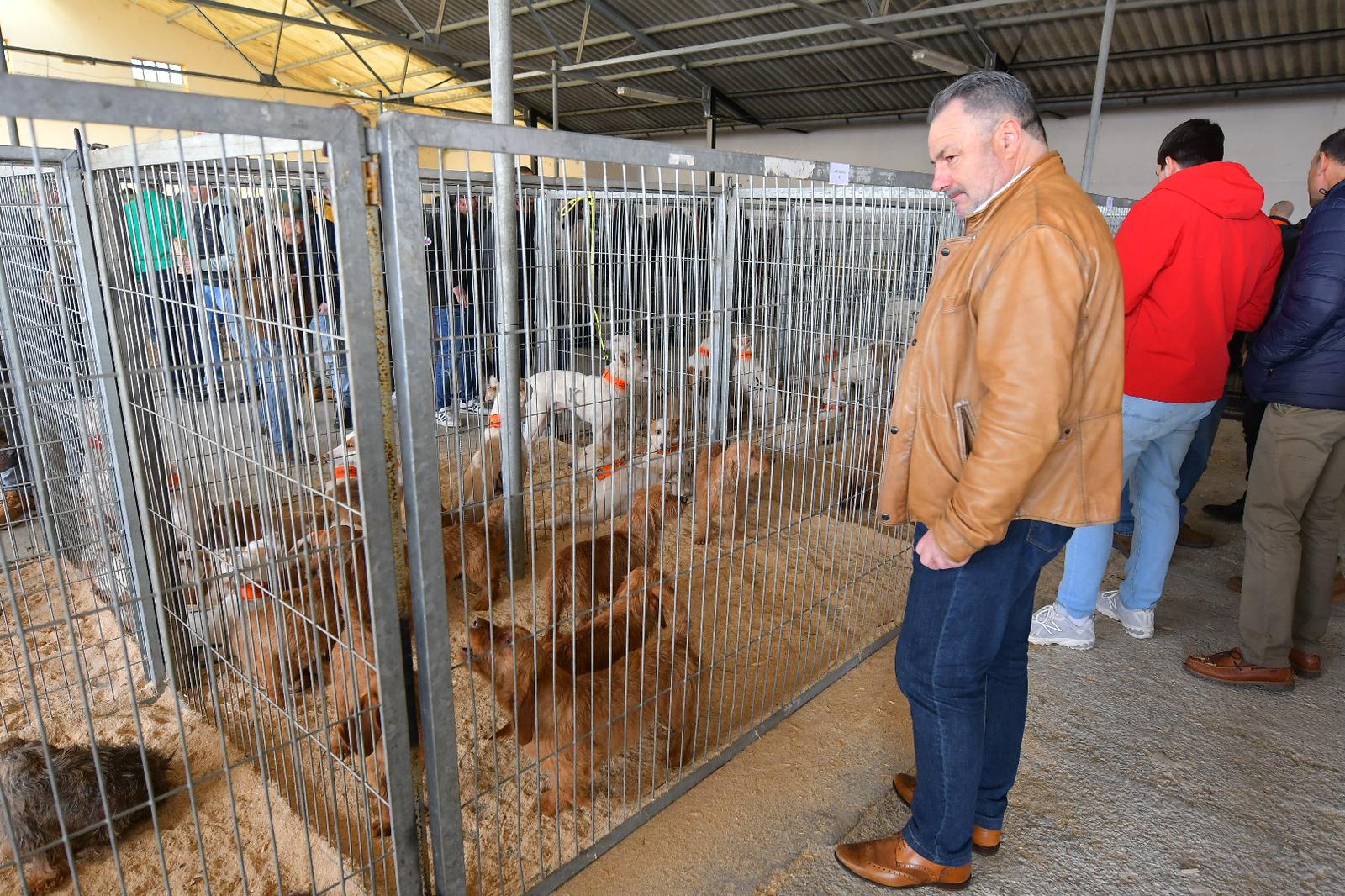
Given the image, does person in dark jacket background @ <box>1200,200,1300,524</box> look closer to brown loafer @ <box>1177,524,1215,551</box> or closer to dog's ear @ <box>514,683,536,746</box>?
brown loafer @ <box>1177,524,1215,551</box>

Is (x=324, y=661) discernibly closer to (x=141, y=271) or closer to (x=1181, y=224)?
(x=141, y=271)

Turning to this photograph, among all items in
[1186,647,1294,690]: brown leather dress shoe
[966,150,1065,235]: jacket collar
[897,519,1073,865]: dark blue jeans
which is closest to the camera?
[966,150,1065,235]: jacket collar

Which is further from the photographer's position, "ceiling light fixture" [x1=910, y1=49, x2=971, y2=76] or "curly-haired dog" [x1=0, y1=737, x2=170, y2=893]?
"ceiling light fixture" [x1=910, y1=49, x2=971, y2=76]

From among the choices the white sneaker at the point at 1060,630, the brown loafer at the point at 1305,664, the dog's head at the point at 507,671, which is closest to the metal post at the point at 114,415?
the dog's head at the point at 507,671

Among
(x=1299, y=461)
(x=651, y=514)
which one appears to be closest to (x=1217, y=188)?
(x=1299, y=461)

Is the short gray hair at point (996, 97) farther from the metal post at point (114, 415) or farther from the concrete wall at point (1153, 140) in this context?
the concrete wall at point (1153, 140)

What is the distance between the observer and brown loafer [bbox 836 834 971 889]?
201 centimetres

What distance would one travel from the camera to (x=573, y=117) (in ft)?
52.3

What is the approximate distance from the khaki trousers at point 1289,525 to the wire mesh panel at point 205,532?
326cm

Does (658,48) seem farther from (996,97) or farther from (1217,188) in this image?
(996,97)

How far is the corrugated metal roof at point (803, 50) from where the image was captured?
25.0 feet

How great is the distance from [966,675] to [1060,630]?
1.90 m

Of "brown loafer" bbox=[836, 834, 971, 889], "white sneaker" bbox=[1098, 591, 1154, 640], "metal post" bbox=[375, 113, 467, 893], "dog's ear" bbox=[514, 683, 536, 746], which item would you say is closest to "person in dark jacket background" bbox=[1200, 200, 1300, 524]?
"white sneaker" bbox=[1098, 591, 1154, 640]

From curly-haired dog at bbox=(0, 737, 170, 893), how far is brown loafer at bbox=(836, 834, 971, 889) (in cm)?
195
